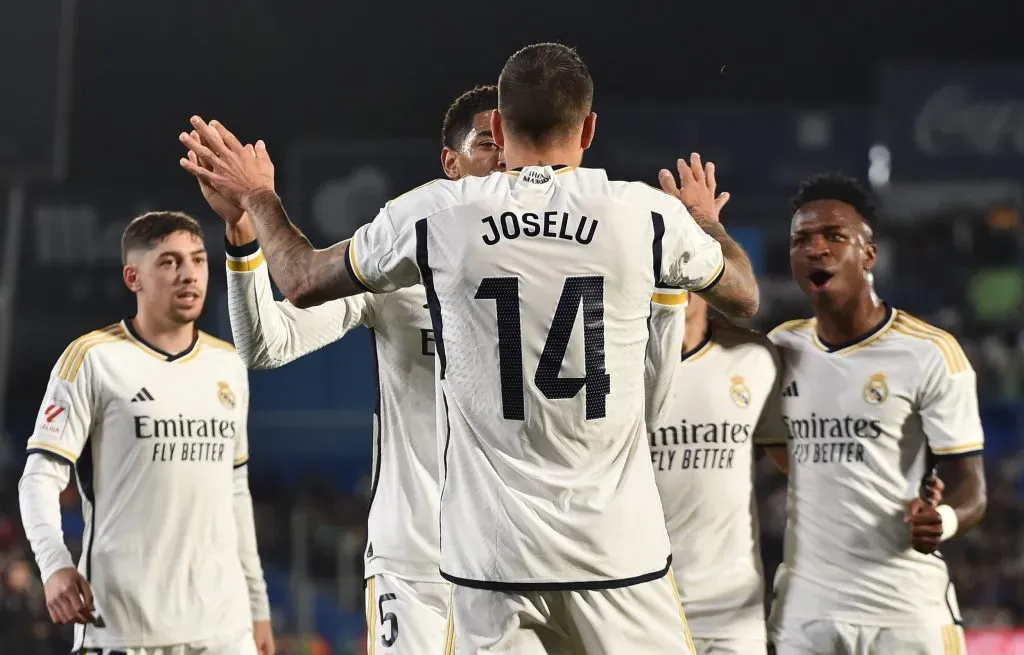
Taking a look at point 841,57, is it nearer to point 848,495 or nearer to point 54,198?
point 54,198

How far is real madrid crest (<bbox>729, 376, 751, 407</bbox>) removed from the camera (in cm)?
433

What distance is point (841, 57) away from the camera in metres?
23.0

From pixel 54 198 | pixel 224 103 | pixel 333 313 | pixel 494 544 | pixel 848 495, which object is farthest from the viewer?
pixel 224 103

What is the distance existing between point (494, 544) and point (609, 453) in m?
0.32

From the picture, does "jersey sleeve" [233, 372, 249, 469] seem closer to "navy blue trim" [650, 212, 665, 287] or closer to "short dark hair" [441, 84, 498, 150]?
"short dark hair" [441, 84, 498, 150]

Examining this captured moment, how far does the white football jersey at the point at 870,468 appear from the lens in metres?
4.24

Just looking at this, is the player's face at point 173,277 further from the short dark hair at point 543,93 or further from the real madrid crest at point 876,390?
the real madrid crest at point 876,390

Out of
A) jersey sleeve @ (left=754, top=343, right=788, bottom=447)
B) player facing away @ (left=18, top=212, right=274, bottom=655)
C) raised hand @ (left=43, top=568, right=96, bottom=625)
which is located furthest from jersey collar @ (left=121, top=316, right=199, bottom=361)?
jersey sleeve @ (left=754, top=343, right=788, bottom=447)

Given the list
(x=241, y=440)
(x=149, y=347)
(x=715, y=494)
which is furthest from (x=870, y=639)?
(x=149, y=347)

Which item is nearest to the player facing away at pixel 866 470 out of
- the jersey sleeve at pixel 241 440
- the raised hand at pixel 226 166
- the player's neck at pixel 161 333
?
the jersey sleeve at pixel 241 440

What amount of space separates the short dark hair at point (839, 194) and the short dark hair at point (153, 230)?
7.09 ft

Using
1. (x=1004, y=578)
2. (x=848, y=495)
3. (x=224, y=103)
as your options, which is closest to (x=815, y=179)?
(x=848, y=495)

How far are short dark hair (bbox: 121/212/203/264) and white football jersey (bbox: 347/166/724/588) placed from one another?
203 cm

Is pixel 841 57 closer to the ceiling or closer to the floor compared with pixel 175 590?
closer to the ceiling
